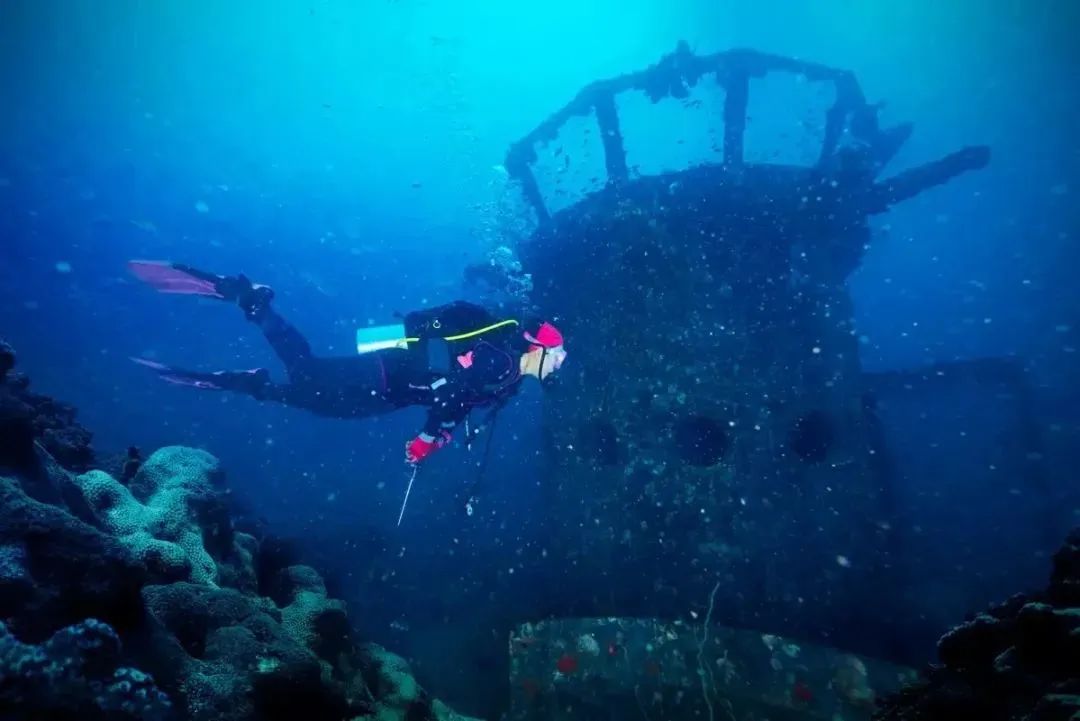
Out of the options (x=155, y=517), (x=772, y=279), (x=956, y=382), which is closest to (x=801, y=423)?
(x=772, y=279)

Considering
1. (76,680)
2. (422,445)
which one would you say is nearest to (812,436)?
(422,445)

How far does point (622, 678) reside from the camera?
6562 millimetres

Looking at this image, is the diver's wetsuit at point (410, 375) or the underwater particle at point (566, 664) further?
the underwater particle at point (566, 664)

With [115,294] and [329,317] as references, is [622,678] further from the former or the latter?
[329,317]

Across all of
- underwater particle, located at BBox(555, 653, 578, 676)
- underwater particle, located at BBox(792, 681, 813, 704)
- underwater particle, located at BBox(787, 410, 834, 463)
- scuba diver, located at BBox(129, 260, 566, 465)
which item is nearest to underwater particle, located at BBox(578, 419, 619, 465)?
scuba diver, located at BBox(129, 260, 566, 465)

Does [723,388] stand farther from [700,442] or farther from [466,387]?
[466,387]

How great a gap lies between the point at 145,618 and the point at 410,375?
187 inches

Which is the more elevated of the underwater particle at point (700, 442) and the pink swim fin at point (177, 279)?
the pink swim fin at point (177, 279)

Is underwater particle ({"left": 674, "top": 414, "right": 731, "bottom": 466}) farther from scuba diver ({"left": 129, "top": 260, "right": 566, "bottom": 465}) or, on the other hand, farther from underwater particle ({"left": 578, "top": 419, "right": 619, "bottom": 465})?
scuba diver ({"left": 129, "top": 260, "right": 566, "bottom": 465})

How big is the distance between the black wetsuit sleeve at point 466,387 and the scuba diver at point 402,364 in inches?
0.5

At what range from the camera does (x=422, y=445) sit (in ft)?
20.5

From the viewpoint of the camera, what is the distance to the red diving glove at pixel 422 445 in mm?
6184

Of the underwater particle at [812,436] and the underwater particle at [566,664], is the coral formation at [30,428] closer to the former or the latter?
the underwater particle at [566,664]

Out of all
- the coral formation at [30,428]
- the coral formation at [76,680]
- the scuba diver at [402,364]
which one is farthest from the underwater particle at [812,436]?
the coral formation at [30,428]
